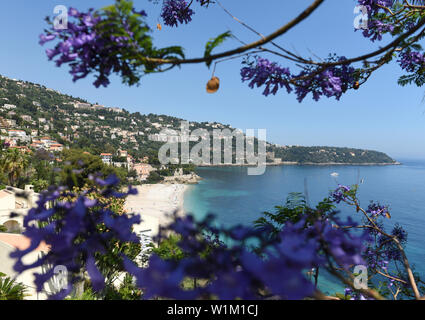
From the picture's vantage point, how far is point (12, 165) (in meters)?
19.3

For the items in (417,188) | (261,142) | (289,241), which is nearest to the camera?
(289,241)

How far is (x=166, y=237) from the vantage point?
97 centimetres

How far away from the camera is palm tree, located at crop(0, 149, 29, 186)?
1914cm

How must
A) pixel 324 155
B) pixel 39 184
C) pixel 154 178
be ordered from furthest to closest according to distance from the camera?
1. pixel 324 155
2. pixel 154 178
3. pixel 39 184

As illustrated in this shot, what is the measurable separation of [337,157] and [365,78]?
4739 inches

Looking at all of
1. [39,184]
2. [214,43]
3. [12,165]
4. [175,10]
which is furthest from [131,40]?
[39,184]

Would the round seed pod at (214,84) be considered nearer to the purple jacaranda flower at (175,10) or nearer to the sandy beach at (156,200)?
the purple jacaranda flower at (175,10)

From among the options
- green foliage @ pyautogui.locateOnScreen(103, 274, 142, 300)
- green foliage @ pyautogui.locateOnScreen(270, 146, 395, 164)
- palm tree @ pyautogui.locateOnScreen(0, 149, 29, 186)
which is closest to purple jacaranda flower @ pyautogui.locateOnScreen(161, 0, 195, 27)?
green foliage @ pyautogui.locateOnScreen(103, 274, 142, 300)

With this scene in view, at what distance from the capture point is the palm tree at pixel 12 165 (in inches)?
754

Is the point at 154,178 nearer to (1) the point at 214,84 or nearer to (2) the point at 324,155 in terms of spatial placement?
(1) the point at 214,84

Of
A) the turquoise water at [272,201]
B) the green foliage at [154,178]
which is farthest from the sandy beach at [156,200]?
the green foliage at [154,178]

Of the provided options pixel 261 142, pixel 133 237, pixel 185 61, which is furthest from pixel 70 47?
pixel 261 142

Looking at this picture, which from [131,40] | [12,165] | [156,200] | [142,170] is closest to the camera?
[131,40]
